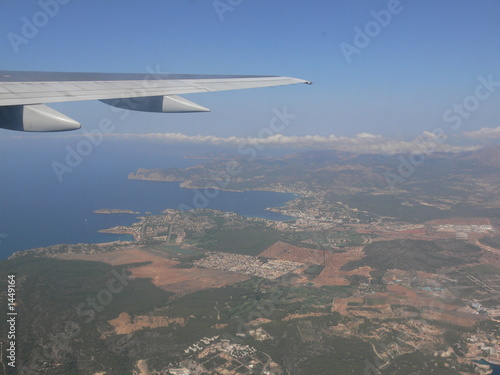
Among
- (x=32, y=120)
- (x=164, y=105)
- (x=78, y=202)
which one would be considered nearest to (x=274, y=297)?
(x=164, y=105)

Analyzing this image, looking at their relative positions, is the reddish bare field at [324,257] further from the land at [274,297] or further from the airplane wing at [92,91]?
the airplane wing at [92,91]

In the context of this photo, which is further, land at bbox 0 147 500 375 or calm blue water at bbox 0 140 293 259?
calm blue water at bbox 0 140 293 259

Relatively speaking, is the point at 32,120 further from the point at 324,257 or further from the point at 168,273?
the point at 324,257

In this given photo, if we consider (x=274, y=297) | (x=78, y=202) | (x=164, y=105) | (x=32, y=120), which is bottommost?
(x=78, y=202)

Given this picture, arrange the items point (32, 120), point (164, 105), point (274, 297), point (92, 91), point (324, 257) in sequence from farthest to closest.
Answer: point (324, 257) → point (274, 297) → point (164, 105) → point (92, 91) → point (32, 120)

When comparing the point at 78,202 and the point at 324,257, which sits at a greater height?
the point at 324,257

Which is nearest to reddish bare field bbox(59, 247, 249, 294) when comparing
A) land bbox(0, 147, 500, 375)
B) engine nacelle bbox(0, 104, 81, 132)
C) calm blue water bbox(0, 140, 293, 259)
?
land bbox(0, 147, 500, 375)

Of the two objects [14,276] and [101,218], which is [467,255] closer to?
[14,276]

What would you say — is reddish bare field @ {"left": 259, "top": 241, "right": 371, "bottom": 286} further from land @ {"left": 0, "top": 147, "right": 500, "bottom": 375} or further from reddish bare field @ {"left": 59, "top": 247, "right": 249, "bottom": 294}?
reddish bare field @ {"left": 59, "top": 247, "right": 249, "bottom": 294}
